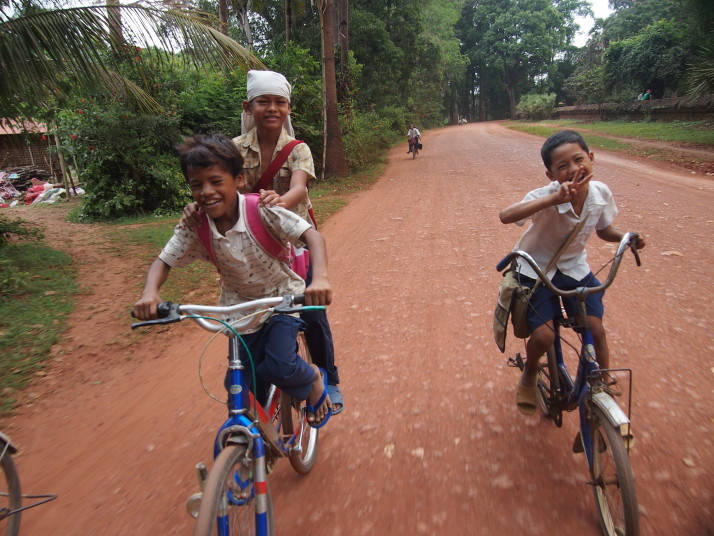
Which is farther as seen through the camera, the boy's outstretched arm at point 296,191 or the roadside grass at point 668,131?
the roadside grass at point 668,131

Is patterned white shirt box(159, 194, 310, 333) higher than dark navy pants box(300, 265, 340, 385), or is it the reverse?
patterned white shirt box(159, 194, 310, 333)

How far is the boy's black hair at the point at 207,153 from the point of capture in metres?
2.13

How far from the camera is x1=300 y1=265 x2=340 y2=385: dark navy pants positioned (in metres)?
2.69

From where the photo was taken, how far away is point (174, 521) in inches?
98.3

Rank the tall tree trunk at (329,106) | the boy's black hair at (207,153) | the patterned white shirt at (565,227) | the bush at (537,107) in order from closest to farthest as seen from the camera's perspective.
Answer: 1. the boy's black hair at (207,153)
2. the patterned white shirt at (565,227)
3. the tall tree trunk at (329,106)
4. the bush at (537,107)

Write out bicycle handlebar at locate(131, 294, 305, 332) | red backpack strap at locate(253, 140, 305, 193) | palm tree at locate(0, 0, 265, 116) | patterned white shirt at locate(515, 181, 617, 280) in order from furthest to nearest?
palm tree at locate(0, 0, 265, 116) → red backpack strap at locate(253, 140, 305, 193) → patterned white shirt at locate(515, 181, 617, 280) → bicycle handlebar at locate(131, 294, 305, 332)

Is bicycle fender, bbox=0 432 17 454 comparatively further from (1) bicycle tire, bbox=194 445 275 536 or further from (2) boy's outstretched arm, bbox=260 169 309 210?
(2) boy's outstretched arm, bbox=260 169 309 210

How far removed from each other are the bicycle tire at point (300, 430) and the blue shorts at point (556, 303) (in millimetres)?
1344

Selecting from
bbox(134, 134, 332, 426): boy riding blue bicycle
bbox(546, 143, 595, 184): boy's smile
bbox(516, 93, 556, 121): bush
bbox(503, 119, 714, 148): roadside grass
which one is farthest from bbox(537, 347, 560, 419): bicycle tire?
bbox(516, 93, 556, 121): bush

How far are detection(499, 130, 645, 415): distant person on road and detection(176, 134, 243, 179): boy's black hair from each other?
4.80ft

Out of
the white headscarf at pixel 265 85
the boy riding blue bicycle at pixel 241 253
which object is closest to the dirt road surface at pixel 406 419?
the boy riding blue bicycle at pixel 241 253

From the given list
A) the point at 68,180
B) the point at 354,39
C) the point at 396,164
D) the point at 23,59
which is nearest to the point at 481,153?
the point at 396,164

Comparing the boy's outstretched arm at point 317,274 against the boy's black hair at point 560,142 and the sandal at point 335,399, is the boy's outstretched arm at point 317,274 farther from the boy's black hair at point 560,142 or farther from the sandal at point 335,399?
the boy's black hair at point 560,142

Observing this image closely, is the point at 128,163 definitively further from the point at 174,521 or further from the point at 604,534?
the point at 604,534
